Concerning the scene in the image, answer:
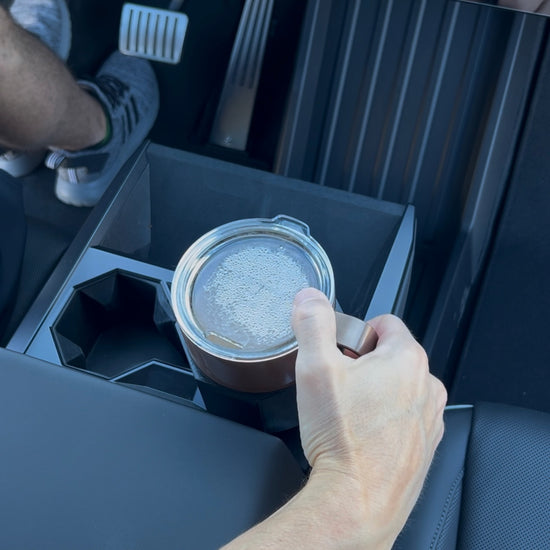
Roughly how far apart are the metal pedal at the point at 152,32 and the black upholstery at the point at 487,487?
82 centimetres

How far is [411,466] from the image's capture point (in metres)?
0.53

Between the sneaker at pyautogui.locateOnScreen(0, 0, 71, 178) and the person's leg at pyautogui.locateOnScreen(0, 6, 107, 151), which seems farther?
the sneaker at pyautogui.locateOnScreen(0, 0, 71, 178)

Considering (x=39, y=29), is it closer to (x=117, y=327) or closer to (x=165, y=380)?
(x=117, y=327)

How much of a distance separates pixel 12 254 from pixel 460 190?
669mm

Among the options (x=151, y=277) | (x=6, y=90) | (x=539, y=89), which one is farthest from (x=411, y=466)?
(x=6, y=90)

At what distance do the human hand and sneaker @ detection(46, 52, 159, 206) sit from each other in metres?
0.86

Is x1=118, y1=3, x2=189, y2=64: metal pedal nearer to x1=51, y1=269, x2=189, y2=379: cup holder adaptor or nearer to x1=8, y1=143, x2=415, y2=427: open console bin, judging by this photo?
x1=8, y1=143, x2=415, y2=427: open console bin

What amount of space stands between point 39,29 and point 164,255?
27.3 inches

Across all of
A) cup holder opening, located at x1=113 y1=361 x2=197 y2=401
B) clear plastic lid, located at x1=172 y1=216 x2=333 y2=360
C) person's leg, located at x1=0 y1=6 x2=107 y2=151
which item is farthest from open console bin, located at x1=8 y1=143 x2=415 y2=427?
person's leg, located at x1=0 y1=6 x2=107 y2=151

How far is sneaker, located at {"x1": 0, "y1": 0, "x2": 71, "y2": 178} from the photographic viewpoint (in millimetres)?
1298

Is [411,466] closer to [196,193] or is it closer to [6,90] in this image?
[196,193]

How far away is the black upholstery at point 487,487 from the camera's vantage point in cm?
71

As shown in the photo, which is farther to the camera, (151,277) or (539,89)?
(539,89)

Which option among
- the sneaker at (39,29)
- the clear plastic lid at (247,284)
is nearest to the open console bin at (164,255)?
the clear plastic lid at (247,284)
